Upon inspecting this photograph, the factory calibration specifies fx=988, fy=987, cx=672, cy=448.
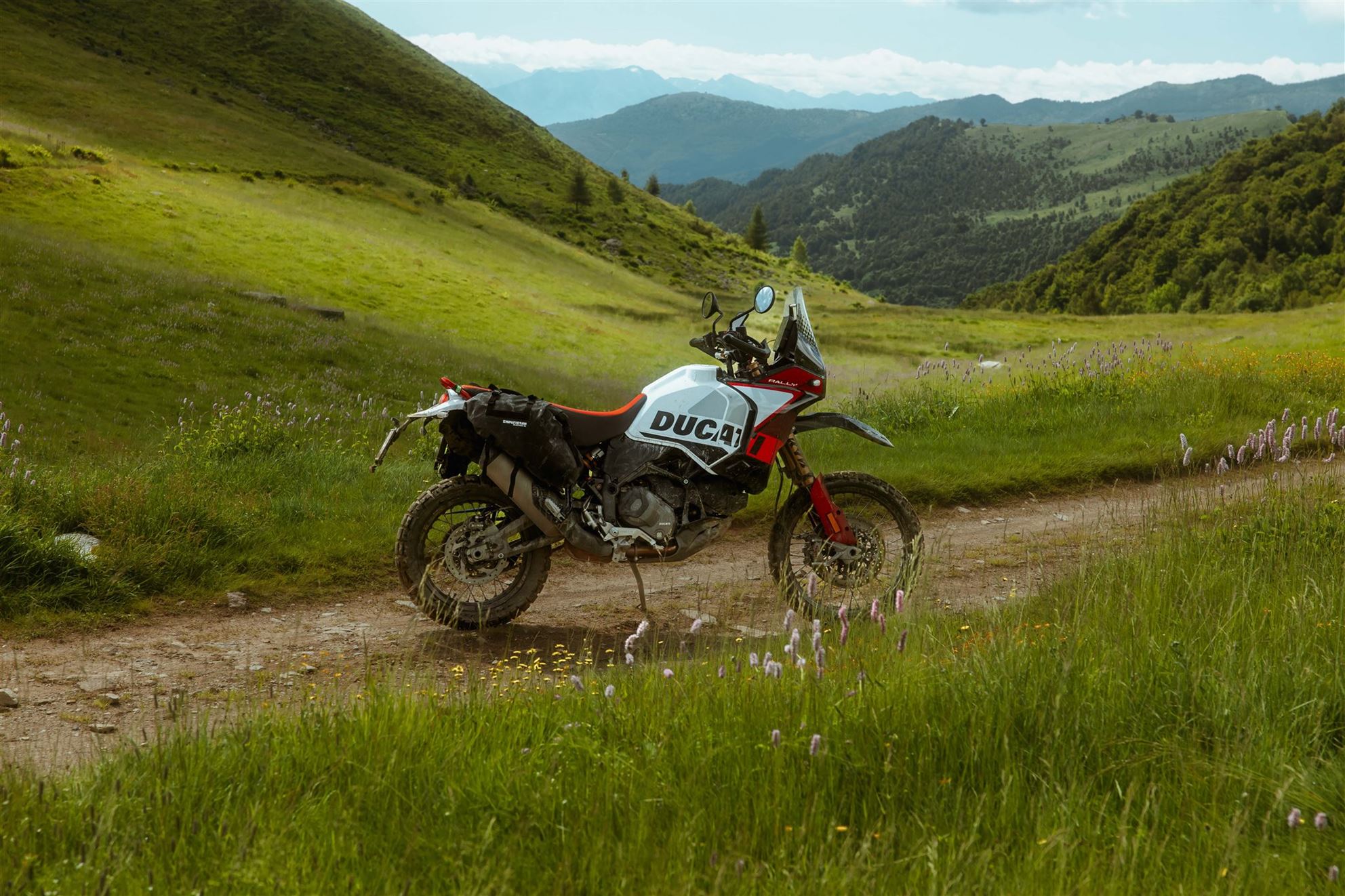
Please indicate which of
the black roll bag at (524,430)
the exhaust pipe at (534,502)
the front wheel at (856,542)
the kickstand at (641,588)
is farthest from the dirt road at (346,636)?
the black roll bag at (524,430)

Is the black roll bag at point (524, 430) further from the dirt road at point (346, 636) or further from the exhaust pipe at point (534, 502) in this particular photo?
the dirt road at point (346, 636)

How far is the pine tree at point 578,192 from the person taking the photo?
118625mm

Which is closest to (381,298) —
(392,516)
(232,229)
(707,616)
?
(232,229)

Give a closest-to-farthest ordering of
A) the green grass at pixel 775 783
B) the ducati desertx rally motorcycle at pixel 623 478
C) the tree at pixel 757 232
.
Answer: the green grass at pixel 775 783 → the ducati desertx rally motorcycle at pixel 623 478 → the tree at pixel 757 232

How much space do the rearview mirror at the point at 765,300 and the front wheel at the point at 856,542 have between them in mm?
1641

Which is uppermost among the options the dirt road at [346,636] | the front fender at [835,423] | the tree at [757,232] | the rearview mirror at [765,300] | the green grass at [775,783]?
the tree at [757,232]

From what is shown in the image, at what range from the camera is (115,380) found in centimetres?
1705

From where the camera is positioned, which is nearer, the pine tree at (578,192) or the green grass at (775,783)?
the green grass at (775,783)

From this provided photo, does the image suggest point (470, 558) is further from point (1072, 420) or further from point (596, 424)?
point (1072, 420)

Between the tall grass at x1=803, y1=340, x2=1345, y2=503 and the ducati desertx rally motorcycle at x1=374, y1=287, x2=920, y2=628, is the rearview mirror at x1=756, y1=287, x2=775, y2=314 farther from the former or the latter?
the tall grass at x1=803, y1=340, x2=1345, y2=503

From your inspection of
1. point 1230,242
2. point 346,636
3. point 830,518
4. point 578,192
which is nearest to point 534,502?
point 346,636

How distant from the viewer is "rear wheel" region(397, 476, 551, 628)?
6.79 m

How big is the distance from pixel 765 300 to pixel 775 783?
3717mm

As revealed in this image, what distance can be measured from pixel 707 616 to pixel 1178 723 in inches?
151
